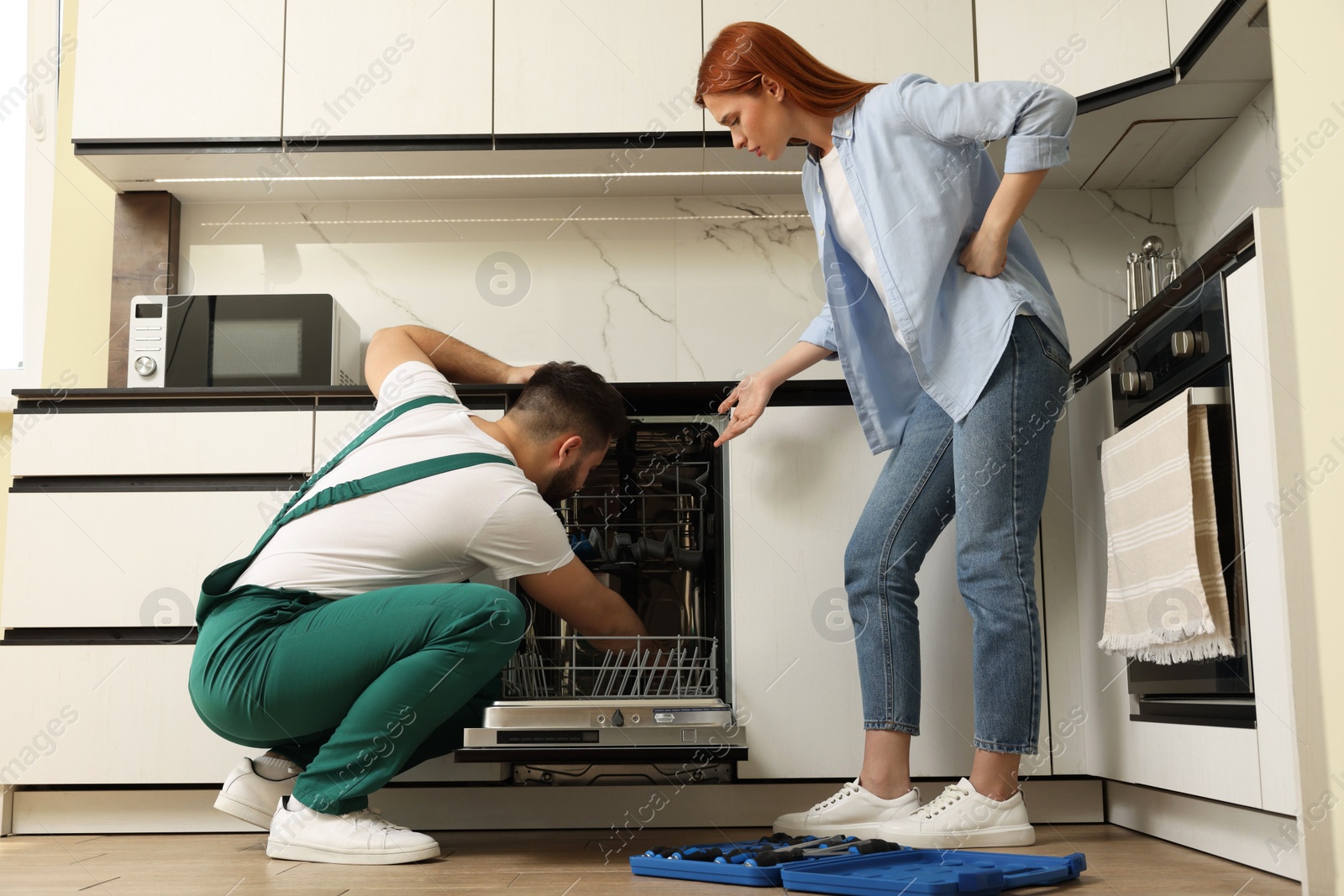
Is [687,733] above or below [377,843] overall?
above

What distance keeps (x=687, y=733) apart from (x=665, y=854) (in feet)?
0.58

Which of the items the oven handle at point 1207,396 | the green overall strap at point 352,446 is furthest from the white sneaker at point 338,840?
the oven handle at point 1207,396

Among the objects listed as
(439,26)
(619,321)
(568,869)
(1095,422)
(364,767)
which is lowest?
(568,869)

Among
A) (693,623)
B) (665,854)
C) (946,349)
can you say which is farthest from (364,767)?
(946,349)

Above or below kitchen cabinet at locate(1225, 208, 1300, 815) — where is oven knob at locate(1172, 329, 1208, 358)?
above

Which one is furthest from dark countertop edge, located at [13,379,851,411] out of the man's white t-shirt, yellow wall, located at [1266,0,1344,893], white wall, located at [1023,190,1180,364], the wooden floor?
yellow wall, located at [1266,0,1344,893]

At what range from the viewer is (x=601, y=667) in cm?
201

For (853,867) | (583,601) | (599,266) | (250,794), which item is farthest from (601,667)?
(599,266)

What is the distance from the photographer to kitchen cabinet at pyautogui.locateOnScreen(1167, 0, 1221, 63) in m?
2.14

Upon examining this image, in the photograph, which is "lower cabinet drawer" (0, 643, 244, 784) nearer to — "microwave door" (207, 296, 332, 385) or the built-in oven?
"microwave door" (207, 296, 332, 385)

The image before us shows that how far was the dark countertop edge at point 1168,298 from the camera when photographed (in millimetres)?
1442

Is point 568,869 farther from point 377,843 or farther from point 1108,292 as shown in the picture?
point 1108,292

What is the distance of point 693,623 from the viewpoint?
2213 mm

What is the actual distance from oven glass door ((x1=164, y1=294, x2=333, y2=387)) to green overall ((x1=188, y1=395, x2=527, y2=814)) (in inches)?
32.7
